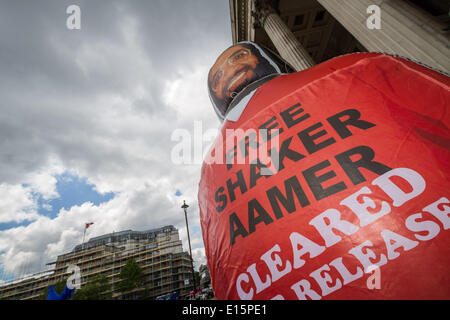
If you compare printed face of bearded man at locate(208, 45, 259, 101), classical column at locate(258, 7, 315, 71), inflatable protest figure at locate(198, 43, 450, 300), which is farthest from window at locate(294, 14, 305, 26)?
inflatable protest figure at locate(198, 43, 450, 300)

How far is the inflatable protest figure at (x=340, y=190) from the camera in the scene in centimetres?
103

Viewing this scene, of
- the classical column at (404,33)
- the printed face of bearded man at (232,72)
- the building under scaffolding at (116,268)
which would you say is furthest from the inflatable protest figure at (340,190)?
the building under scaffolding at (116,268)

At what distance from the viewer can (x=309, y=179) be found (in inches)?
54.1

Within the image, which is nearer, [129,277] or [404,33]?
[404,33]

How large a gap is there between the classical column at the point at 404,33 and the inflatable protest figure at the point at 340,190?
1.68 m

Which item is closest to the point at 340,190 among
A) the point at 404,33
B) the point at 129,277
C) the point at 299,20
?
the point at 404,33

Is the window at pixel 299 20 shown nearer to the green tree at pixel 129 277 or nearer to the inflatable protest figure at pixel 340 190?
the inflatable protest figure at pixel 340 190

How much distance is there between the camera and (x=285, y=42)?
18.4 feet

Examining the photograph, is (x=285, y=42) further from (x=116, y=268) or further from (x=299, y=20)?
(x=116, y=268)

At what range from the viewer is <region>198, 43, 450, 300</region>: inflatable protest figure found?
1026 millimetres

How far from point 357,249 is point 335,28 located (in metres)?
12.1

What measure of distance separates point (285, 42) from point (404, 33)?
3.49 m

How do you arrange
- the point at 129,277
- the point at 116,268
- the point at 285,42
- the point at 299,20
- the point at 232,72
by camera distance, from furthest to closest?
the point at 116,268 < the point at 129,277 < the point at 299,20 < the point at 285,42 < the point at 232,72
